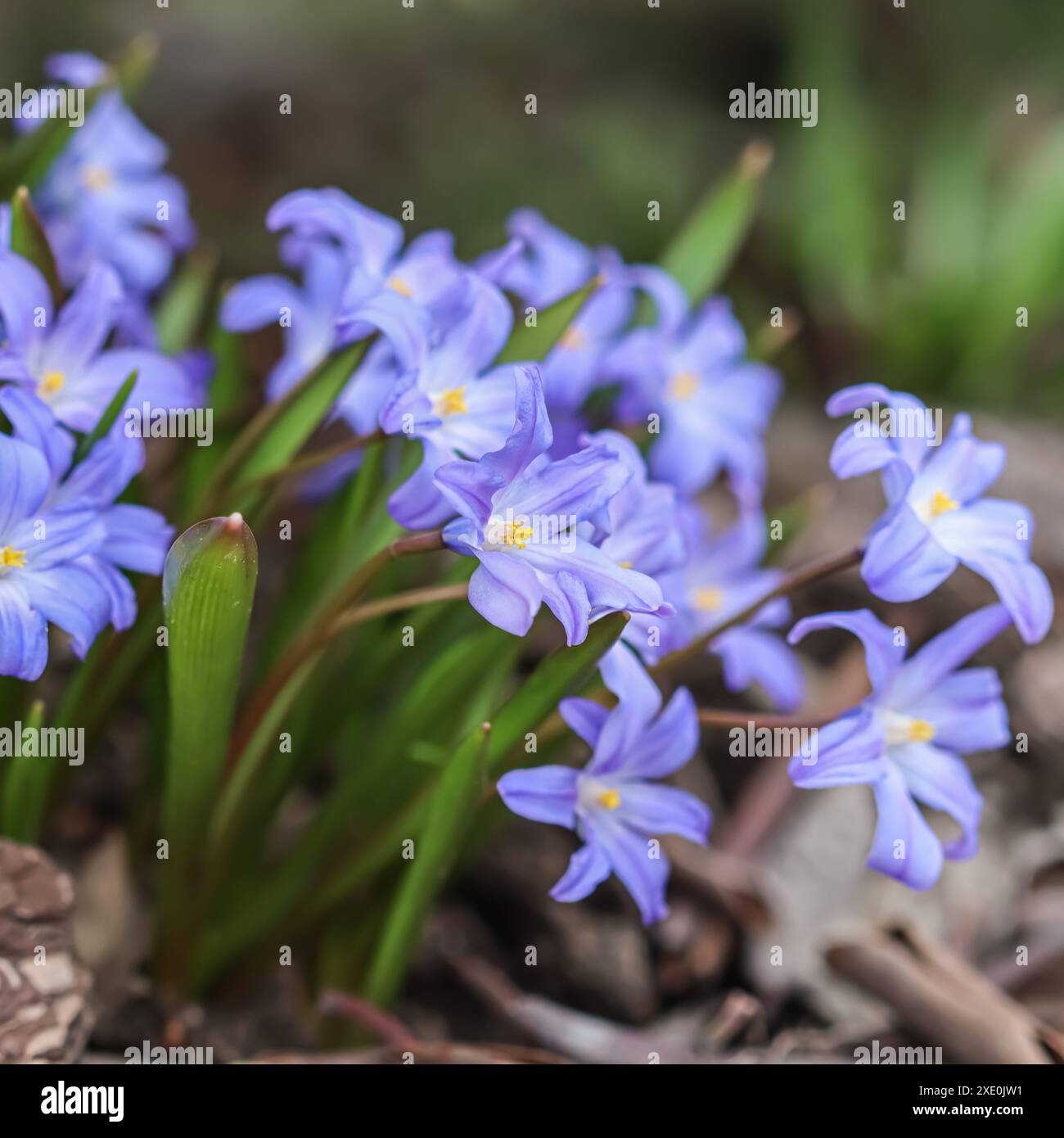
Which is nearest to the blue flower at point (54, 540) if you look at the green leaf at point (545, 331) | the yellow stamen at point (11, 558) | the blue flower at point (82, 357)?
the yellow stamen at point (11, 558)

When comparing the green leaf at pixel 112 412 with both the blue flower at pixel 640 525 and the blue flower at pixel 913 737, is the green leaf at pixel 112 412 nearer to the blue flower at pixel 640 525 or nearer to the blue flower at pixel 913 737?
the blue flower at pixel 640 525

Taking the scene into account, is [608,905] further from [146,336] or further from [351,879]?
[146,336]

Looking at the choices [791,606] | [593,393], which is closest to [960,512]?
[593,393]

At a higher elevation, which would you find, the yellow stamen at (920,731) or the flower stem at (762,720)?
the flower stem at (762,720)

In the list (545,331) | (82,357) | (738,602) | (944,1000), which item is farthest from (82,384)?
(944,1000)

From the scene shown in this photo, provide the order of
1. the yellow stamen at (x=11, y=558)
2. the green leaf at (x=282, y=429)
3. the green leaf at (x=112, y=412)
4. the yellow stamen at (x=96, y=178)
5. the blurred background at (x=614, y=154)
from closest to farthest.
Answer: the yellow stamen at (x=11, y=558)
the green leaf at (x=112, y=412)
the green leaf at (x=282, y=429)
the yellow stamen at (x=96, y=178)
the blurred background at (x=614, y=154)

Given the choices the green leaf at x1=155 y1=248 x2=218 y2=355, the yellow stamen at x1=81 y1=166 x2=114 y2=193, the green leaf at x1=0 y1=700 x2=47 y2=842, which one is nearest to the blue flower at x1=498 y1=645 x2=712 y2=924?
the green leaf at x1=0 y1=700 x2=47 y2=842

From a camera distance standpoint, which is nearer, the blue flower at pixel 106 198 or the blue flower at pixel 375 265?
the blue flower at pixel 375 265

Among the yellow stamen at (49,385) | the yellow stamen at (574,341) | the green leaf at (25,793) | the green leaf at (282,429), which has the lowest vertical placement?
the green leaf at (25,793)
